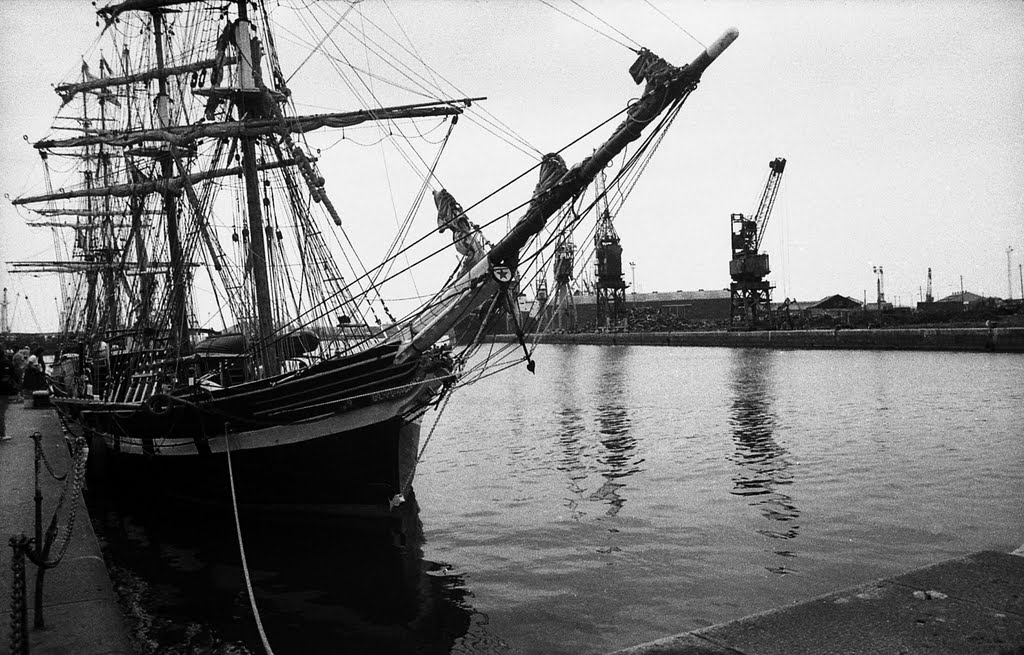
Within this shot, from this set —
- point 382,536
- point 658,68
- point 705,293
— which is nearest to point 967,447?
point 658,68

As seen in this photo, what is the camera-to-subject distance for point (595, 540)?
1373 cm

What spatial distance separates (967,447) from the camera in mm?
20766

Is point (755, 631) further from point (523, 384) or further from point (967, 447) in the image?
point (523, 384)

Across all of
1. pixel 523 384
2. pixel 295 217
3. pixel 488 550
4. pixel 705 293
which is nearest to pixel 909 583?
pixel 488 550

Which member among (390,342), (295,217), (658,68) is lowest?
(390,342)

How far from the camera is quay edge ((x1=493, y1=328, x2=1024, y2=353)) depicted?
58844 millimetres

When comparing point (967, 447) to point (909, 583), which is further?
point (967, 447)

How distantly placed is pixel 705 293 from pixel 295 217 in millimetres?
150346

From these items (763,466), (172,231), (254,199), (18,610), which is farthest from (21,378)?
(18,610)

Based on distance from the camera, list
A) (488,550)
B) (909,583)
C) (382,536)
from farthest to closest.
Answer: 1. (382,536)
2. (488,550)
3. (909,583)

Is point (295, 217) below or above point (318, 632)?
above

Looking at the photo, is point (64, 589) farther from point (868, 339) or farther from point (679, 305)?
point (679, 305)

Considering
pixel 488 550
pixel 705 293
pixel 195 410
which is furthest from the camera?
pixel 705 293

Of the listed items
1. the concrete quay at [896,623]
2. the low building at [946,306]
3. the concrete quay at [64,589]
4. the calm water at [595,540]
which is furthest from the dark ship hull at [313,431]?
the low building at [946,306]
